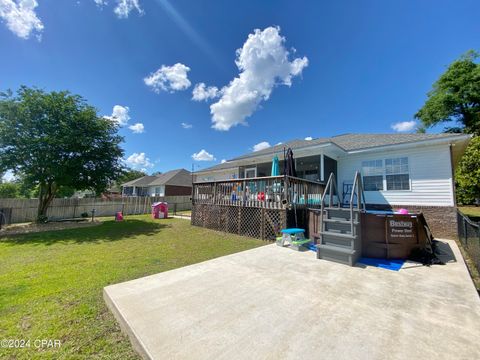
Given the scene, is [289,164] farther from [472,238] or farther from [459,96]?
[459,96]

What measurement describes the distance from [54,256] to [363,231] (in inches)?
341

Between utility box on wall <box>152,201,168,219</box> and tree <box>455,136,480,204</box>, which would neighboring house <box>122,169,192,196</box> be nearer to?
utility box on wall <box>152,201,168,219</box>

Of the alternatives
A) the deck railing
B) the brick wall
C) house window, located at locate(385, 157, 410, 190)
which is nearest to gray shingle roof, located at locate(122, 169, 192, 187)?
the deck railing

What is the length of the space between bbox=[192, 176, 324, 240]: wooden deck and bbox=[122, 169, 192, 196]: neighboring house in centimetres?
1997

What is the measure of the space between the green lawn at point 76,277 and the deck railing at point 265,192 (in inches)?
63.3

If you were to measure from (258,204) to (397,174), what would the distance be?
6686 mm

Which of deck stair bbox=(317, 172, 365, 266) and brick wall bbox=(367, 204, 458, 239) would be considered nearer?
deck stair bbox=(317, 172, 365, 266)

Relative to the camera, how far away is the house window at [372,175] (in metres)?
9.16

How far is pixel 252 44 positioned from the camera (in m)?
10.5

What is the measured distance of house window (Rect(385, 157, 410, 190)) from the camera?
854 cm

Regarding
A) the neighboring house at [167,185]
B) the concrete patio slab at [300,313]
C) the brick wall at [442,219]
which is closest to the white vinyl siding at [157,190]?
the neighboring house at [167,185]

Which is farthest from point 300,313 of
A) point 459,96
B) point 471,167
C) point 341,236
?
point 459,96

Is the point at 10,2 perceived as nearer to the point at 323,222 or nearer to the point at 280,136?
the point at 323,222

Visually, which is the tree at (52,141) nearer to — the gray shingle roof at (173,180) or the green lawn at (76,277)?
the green lawn at (76,277)
